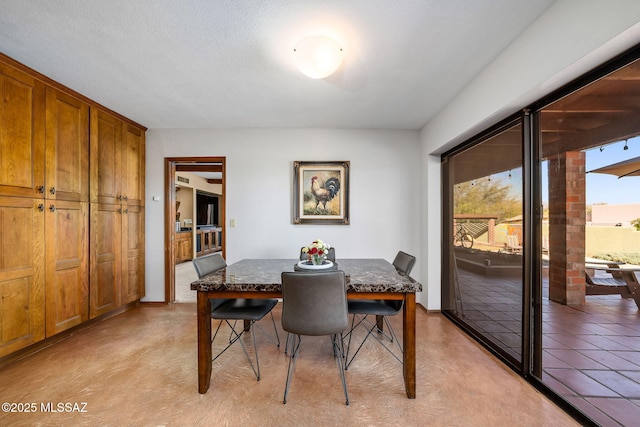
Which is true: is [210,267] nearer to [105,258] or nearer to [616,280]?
[105,258]

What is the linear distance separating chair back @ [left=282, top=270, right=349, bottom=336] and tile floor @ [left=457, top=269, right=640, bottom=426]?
1.50 meters

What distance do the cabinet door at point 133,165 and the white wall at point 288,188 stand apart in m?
0.11

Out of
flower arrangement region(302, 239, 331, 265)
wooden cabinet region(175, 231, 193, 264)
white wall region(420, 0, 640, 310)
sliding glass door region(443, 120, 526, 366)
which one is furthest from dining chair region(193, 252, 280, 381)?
wooden cabinet region(175, 231, 193, 264)

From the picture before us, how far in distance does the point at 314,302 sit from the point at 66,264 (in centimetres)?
260

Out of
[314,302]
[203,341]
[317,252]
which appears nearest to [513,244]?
[317,252]

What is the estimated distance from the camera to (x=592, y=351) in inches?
67.6

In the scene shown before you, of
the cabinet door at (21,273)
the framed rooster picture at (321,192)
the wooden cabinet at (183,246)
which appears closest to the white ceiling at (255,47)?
the framed rooster picture at (321,192)

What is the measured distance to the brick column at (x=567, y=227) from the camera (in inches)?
63.0

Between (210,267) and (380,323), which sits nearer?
(210,267)

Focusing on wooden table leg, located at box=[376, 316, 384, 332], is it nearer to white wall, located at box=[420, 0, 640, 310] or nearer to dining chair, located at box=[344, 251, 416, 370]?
dining chair, located at box=[344, 251, 416, 370]

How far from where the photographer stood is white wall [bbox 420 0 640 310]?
124 cm

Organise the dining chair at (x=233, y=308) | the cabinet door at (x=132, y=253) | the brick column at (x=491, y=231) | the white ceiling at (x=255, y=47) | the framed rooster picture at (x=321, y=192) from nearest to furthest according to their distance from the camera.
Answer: the white ceiling at (x=255, y=47)
the dining chair at (x=233, y=308)
the brick column at (x=491, y=231)
the cabinet door at (x=132, y=253)
the framed rooster picture at (x=321, y=192)

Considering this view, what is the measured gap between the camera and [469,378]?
198cm

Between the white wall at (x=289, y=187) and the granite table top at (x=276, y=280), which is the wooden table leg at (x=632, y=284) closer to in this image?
the granite table top at (x=276, y=280)
